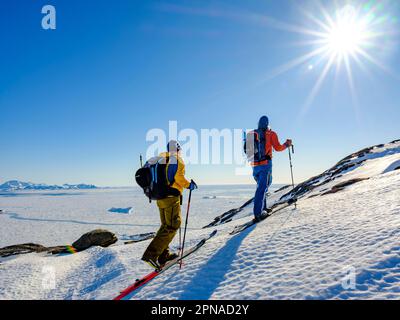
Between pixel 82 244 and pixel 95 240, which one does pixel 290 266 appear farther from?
pixel 95 240

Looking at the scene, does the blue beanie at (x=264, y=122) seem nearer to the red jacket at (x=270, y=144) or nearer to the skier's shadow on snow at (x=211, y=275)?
the red jacket at (x=270, y=144)

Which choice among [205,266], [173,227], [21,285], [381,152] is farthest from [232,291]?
[381,152]

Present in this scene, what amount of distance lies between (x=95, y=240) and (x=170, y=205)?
11378 mm

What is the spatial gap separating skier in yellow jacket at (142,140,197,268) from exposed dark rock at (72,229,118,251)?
1027 centimetres

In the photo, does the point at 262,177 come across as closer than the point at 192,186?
No

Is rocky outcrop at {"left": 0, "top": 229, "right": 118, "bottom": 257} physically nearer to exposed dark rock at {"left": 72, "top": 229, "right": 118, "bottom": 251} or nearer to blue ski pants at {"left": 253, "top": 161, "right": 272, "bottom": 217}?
exposed dark rock at {"left": 72, "top": 229, "right": 118, "bottom": 251}

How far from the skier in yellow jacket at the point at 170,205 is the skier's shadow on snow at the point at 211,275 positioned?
43.9 inches

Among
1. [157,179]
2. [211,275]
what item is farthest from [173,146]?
[211,275]

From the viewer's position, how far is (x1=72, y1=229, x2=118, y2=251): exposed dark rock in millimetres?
13750

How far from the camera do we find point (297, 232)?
506cm

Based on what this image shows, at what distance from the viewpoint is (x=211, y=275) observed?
4.28 meters

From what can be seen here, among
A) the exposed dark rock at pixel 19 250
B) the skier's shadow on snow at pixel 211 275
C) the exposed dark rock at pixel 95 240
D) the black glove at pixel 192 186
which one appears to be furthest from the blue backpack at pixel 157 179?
the exposed dark rock at pixel 19 250

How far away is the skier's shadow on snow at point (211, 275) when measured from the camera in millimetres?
3752

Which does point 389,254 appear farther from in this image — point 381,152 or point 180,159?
point 381,152
